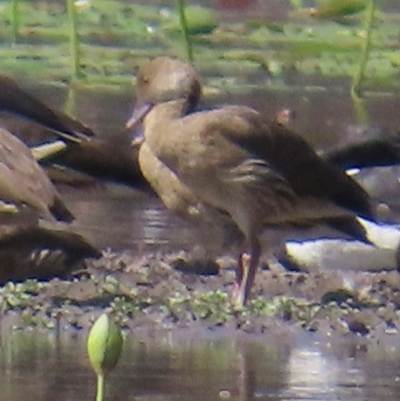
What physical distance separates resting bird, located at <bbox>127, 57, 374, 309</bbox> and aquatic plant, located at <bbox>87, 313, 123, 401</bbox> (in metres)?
3.93

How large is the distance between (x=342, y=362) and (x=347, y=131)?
5.29 m

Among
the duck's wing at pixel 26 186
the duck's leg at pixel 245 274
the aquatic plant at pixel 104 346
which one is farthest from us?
the duck's wing at pixel 26 186

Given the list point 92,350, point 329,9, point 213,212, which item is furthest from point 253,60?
point 92,350

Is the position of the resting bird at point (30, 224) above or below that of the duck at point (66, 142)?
below

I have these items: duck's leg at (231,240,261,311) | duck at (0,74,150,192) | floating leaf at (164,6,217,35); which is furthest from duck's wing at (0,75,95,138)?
floating leaf at (164,6,217,35)

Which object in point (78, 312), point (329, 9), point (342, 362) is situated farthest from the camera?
point (329, 9)

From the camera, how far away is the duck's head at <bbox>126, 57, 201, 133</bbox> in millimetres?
8336

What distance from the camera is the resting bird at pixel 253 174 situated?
304 inches

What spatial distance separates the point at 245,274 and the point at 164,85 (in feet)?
3.93

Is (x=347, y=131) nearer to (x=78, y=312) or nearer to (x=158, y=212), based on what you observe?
(x=158, y=212)

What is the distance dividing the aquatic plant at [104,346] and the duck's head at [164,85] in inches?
187

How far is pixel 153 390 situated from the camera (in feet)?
18.6

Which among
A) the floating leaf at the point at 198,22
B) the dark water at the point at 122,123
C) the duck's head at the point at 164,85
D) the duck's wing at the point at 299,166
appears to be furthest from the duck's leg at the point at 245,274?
the floating leaf at the point at 198,22

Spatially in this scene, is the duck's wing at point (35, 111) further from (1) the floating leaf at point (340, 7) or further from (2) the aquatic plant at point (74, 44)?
(1) the floating leaf at point (340, 7)
